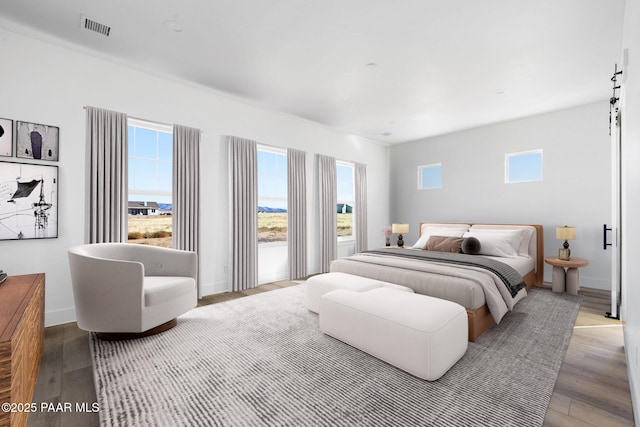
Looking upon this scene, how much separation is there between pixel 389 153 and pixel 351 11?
4.78 m

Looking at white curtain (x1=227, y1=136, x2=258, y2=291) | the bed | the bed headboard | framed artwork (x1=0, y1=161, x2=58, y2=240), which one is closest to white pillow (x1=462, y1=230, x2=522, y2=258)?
the bed

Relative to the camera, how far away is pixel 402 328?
6.63 feet

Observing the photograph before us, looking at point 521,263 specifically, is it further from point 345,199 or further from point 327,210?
point 345,199

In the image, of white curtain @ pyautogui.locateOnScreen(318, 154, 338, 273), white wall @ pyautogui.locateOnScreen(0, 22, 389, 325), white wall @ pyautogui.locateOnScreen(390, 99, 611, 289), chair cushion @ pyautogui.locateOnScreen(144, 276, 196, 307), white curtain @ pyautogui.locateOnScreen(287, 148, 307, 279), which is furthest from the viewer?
white curtain @ pyautogui.locateOnScreen(318, 154, 338, 273)

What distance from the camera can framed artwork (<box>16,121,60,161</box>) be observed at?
2.77 meters

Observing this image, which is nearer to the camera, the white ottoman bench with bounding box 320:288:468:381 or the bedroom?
the white ottoman bench with bounding box 320:288:468:381

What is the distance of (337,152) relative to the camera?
19.4 ft

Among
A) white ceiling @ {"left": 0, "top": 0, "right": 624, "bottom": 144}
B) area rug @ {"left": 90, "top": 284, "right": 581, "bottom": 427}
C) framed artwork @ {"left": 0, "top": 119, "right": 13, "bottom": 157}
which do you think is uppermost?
white ceiling @ {"left": 0, "top": 0, "right": 624, "bottom": 144}

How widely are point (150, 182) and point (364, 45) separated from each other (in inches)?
119

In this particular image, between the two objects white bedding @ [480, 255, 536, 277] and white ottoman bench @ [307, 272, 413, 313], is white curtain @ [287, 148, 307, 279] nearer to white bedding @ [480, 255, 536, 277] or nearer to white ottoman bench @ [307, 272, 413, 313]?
white ottoman bench @ [307, 272, 413, 313]

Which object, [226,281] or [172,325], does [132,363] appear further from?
[226,281]

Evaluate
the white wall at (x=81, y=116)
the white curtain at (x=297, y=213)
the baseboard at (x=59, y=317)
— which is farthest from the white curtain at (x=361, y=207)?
the baseboard at (x=59, y=317)

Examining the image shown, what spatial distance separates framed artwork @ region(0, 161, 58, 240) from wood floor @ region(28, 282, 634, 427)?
985 millimetres

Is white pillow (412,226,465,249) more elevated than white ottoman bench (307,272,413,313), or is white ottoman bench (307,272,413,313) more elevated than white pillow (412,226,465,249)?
white pillow (412,226,465,249)
